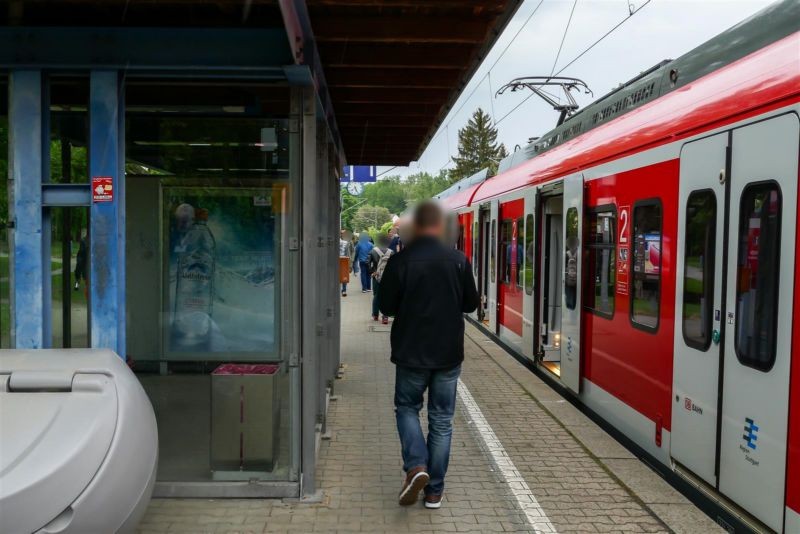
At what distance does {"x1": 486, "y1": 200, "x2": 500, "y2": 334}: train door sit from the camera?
12.3 meters

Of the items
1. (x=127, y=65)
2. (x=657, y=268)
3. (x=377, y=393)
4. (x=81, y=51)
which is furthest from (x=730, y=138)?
(x=377, y=393)

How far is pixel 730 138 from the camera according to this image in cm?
421

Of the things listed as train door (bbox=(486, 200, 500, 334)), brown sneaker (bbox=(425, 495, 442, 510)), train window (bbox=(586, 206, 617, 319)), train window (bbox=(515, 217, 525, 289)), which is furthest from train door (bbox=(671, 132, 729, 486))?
train door (bbox=(486, 200, 500, 334))

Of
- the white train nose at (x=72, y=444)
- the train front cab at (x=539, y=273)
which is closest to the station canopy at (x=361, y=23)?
the white train nose at (x=72, y=444)

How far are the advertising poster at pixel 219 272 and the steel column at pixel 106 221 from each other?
2305mm

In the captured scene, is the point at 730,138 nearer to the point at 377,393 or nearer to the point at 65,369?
the point at 65,369

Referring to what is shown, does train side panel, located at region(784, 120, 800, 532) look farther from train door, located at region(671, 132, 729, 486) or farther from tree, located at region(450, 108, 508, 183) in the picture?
tree, located at region(450, 108, 508, 183)

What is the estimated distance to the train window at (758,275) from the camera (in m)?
3.69

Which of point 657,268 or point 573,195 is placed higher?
point 573,195

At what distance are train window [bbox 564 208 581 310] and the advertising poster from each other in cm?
305

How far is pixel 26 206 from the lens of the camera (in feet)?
13.5

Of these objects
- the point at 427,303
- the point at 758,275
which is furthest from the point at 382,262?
the point at 758,275

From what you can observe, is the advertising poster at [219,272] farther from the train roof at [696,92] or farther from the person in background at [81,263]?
the train roof at [696,92]

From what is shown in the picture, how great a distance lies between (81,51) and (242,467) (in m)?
2.84
